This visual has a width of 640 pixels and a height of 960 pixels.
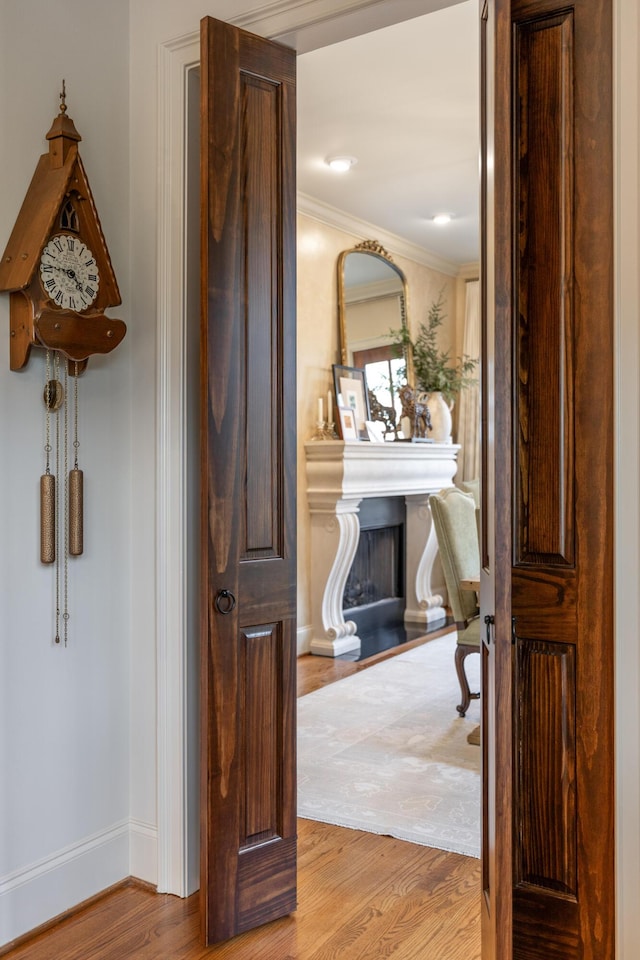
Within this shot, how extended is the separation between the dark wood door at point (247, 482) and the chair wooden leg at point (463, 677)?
5.46 ft

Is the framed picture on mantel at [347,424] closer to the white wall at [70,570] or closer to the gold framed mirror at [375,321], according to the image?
the gold framed mirror at [375,321]

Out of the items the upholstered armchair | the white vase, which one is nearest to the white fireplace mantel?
the white vase

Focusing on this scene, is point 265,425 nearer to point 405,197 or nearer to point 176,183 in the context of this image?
point 176,183

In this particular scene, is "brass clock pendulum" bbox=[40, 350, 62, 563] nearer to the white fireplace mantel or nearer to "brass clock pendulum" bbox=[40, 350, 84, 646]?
"brass clock pendulum" bbox=[40, 350, 84, 646]

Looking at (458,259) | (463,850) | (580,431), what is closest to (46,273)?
(580,431)

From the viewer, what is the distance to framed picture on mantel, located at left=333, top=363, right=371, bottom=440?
18.2 ft

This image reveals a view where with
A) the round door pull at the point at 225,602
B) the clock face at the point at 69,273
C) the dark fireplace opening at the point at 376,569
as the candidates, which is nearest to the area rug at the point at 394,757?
the dark fireplace opening at the point at 376,569

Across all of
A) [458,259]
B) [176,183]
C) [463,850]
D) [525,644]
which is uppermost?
[458,259]

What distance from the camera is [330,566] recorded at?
17.3ft

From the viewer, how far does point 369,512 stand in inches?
236

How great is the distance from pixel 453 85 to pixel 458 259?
327 cm

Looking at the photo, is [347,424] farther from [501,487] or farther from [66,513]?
[501,487]

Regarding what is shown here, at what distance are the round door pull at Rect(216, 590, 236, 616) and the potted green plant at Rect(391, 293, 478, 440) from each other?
430cm

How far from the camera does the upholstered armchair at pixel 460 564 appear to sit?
3770 millimetres
